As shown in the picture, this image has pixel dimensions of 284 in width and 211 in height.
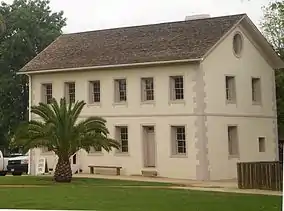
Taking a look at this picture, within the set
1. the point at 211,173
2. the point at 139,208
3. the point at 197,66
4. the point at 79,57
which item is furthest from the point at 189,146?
the point at 139,208

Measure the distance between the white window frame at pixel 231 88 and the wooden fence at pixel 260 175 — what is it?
32.9 feet

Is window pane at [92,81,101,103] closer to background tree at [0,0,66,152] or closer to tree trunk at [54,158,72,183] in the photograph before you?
tree trunk at [54,158,72,183]

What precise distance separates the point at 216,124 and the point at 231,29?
204 inches

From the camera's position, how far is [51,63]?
38.2m

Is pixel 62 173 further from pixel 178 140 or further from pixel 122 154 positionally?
pixel 178 140

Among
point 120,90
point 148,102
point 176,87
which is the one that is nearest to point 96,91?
point 120,90

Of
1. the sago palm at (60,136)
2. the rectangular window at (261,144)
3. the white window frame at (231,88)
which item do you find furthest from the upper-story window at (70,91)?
the rectangular window at (261,144)

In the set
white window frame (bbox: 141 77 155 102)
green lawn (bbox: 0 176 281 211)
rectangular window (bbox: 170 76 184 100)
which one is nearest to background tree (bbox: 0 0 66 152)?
white window frame (bbox: 141 77 155 102)

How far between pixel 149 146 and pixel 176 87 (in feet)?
11.5

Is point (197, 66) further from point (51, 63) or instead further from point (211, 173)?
point (51, 63)

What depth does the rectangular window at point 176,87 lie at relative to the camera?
110 feet

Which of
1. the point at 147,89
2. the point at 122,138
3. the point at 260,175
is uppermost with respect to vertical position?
the point at 147,89

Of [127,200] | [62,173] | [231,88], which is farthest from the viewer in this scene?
[231,88]

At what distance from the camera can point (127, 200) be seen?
1892 cm
